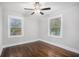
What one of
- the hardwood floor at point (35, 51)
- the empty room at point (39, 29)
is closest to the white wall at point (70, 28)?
the empty room at point (39, 29)

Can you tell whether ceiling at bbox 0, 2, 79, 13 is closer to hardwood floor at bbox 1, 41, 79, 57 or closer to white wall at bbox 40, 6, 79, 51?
white wall at bbox 40, 6, 79, 51

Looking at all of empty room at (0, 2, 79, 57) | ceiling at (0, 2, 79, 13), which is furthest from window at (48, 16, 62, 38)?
ceiling at (0, 2, 79, 13)

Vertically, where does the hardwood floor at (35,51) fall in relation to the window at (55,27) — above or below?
below

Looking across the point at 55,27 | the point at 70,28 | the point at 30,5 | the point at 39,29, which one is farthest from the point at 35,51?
the point at 30,5

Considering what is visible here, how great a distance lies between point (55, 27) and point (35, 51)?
695 mm

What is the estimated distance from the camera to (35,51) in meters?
1.89

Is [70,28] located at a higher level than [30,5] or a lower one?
lower

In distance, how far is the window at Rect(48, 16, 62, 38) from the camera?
1875 millimetres

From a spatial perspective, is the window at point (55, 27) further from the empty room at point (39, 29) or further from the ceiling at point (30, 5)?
the ceiling at point (30, 5)

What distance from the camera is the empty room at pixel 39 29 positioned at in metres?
1.82

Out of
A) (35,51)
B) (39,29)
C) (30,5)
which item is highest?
(30,5)

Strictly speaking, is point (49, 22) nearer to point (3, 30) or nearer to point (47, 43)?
point (47, 43)

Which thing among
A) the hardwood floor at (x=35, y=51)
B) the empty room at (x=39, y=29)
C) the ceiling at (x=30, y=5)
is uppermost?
the ceiling at (x=30, y=5)

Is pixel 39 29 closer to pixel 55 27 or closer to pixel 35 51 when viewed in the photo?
pixel 55 27
